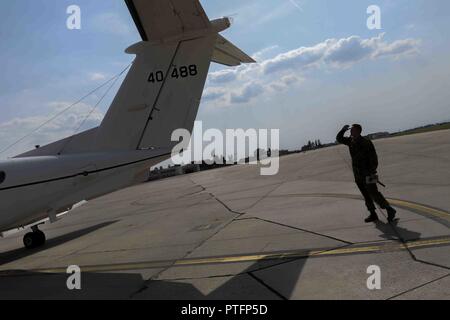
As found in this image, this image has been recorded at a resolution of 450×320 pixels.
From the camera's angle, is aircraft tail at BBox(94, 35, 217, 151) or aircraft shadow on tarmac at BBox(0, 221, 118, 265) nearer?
aircraft tail at BBox(94, 35, 217, 151)

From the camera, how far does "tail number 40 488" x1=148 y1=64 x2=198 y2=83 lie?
798cm

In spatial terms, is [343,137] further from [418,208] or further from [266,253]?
[266,253]

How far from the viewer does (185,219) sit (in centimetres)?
1219

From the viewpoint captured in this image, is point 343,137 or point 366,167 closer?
point 366,167

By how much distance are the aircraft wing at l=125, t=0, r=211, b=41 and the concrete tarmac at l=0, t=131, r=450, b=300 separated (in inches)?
161

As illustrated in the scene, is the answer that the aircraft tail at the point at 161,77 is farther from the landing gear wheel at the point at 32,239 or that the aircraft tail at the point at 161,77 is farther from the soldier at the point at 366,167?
the landing gear wheel at the point at 32,239

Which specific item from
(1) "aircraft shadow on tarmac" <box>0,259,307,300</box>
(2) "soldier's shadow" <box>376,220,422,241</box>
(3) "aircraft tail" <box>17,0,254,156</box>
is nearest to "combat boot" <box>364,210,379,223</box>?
(2) "soldier's shadow" <box>376,220,422,241</box>

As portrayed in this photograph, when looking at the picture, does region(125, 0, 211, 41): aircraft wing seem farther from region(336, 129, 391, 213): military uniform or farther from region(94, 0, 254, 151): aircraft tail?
region(336, 129, 391, 213): military uniform

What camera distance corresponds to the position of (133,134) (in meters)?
8.43

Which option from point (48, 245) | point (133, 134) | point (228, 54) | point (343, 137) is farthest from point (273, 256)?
point (48, 245)

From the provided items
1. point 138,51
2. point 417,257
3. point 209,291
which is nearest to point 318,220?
point 417,257

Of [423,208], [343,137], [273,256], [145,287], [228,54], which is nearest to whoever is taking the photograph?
[145,287]

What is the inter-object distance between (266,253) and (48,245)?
7555 mm
